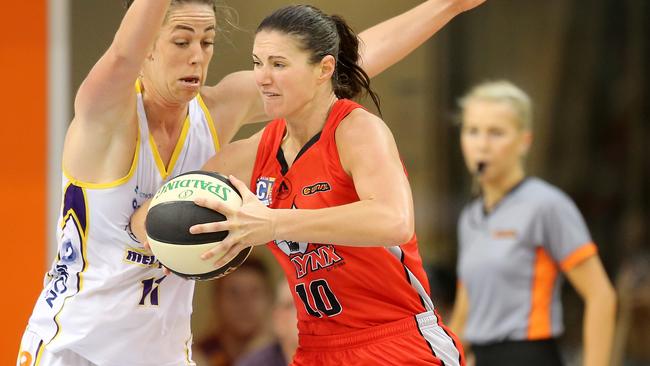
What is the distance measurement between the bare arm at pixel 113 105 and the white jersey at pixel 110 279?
0.05 metres

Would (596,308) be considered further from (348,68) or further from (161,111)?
(161,111)

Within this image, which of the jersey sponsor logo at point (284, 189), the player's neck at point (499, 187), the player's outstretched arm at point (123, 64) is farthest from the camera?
the player's neck at point (499, 187)

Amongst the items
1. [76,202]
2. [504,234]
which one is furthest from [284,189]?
[504,234]

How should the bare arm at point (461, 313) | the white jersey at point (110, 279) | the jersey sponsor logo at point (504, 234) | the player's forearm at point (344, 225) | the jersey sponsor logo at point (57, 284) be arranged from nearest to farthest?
the player's forearm at point (344, 225) → the white jersey at point (110, 279) → the jersey sponsor logo at point (57, 284) → the jersey sponsor logo at point (504, 234) → the bare arm at point (461, 313)

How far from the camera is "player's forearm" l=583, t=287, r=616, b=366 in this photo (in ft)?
15.7

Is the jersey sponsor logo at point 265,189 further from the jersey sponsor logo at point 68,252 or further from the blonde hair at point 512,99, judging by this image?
the blonde hair at point 512,99

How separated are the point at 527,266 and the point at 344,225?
231cm

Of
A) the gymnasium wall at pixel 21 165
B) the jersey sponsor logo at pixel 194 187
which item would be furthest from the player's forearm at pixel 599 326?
the gymnasium wall at pixel 21 165

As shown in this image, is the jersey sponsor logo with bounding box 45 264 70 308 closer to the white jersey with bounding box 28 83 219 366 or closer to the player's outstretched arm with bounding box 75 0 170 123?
the white jersey with bounding box 28 83 219 366

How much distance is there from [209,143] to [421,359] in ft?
3.26

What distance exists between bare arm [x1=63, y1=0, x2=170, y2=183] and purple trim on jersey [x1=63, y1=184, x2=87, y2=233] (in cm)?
5

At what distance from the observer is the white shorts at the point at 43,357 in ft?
10.8

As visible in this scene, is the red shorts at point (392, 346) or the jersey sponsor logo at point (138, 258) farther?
the jersey sponsor logo at point (138, 258)

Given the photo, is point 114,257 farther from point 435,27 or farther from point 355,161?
point 435,27
